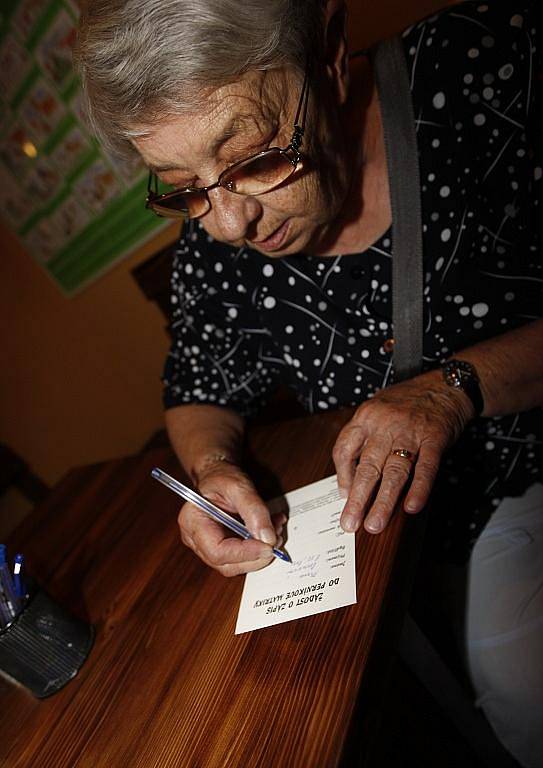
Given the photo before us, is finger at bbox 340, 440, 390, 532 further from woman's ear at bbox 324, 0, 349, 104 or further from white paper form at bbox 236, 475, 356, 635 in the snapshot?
woman's ear at bbox 324, 0, 349, 104

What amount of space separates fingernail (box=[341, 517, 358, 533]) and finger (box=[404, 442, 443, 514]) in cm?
8

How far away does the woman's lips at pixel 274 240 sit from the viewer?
37.6 inches

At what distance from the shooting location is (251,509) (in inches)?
32.7

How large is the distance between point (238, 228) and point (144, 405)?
9.25 feet

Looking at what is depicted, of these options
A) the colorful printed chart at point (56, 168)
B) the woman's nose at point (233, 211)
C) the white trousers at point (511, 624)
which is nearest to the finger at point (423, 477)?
the white trousers at point (511, 624)

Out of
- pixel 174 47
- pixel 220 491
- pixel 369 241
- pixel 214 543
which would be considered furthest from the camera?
pixel 369 241

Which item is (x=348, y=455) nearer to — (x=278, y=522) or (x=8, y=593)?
(x=278, y=522)

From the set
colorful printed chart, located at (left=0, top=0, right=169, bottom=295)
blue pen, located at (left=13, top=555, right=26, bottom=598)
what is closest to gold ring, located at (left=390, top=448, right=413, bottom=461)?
blue pen, located at (left=13, top=555, right=26, bottom=598)

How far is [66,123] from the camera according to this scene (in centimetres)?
265

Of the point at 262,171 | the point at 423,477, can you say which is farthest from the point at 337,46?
the point at 423,477

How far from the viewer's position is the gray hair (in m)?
Answer: 0.71

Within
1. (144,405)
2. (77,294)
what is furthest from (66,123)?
(144,405)

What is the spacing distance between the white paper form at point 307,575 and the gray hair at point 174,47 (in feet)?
2.13

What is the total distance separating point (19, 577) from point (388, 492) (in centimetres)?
56
